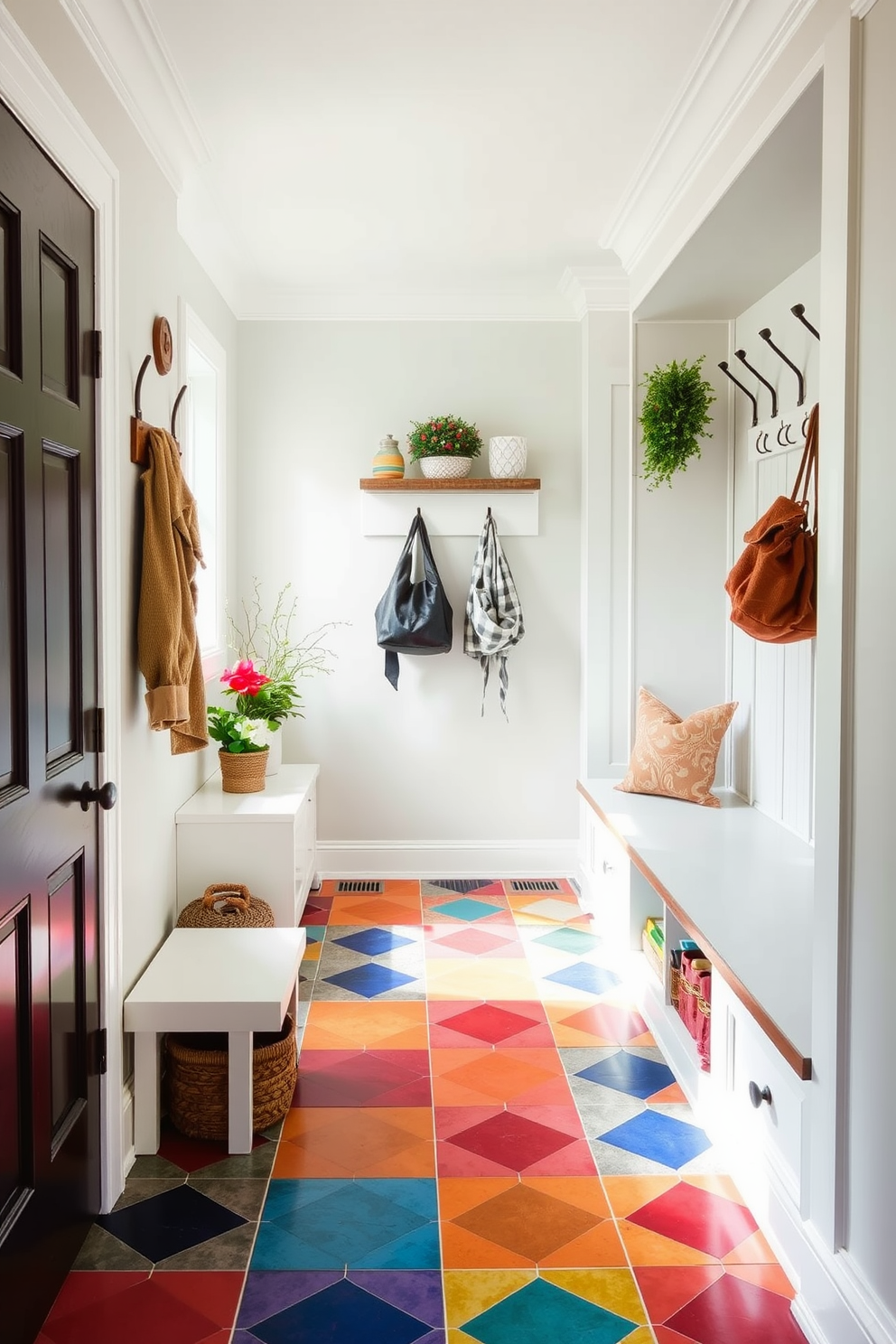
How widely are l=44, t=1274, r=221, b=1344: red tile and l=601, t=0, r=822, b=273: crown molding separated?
2.58 m

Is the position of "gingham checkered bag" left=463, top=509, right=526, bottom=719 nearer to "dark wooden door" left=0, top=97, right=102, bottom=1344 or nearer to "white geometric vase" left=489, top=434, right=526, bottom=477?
"white geometric vase" left=489, top=434, right=526, bottom=477

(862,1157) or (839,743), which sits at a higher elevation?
(839,743)

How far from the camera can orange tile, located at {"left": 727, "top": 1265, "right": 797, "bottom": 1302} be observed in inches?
75.9

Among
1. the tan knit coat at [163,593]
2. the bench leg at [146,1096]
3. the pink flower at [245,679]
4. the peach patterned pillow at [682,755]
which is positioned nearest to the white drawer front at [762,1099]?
the peach patterned pillow at [682,755]

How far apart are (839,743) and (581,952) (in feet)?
7.25

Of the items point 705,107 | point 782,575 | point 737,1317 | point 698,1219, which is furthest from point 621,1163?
point 705,107

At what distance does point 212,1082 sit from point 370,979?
1.07 meters

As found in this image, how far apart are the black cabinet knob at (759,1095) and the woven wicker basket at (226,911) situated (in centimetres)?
148

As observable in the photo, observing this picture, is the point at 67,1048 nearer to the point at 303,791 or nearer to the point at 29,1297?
the point at 29,1297

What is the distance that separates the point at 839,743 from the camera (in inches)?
68.0

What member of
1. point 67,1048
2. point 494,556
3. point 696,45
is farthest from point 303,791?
point 696,45

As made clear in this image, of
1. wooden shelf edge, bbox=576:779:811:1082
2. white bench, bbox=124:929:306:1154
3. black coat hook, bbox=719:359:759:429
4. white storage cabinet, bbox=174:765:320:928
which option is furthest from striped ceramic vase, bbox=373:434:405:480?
white bench, bbox=124:929:306:1154

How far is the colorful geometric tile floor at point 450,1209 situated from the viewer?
185 centimetres

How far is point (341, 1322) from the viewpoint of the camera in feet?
6.03
